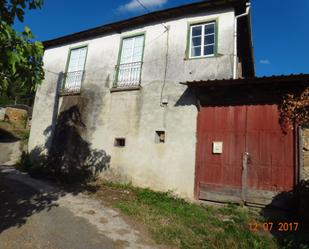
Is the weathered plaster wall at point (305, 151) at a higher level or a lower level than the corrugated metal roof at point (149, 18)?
lower

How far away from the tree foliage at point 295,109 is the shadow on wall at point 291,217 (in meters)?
1.66

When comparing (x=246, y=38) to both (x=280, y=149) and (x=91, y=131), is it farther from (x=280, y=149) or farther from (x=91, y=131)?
(x=91, y=131)

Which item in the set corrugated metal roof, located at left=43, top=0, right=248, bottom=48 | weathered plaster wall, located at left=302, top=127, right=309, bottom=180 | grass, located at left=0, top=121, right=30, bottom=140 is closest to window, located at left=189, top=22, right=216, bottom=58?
Result: corrugated metal roof, located at left=43, top=0, right=248, bottom=48

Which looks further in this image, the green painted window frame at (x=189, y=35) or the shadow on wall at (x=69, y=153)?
the shadow on wall at (x=69, y=153)

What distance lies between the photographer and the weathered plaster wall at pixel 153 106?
933 cm

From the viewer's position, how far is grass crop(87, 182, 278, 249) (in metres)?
5.59

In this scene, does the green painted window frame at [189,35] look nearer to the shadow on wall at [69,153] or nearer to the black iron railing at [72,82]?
the shadow on wall at [69,153]

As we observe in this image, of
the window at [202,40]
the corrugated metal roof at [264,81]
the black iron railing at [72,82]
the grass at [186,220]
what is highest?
the window at [202,40]

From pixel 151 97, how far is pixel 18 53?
7.21 meters

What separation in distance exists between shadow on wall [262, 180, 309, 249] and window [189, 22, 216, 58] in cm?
504

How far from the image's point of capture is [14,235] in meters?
5.55

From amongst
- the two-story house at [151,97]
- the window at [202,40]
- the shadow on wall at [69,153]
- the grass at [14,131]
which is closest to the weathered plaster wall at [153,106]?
the two-story house at [151,97]

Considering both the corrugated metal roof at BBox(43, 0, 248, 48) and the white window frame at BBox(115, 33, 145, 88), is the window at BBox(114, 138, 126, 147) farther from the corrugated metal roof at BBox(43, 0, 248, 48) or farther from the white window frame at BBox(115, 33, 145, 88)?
the corrugated metal roof at BBox(43, 0, 248, 48)

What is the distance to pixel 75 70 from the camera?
43.5ft
